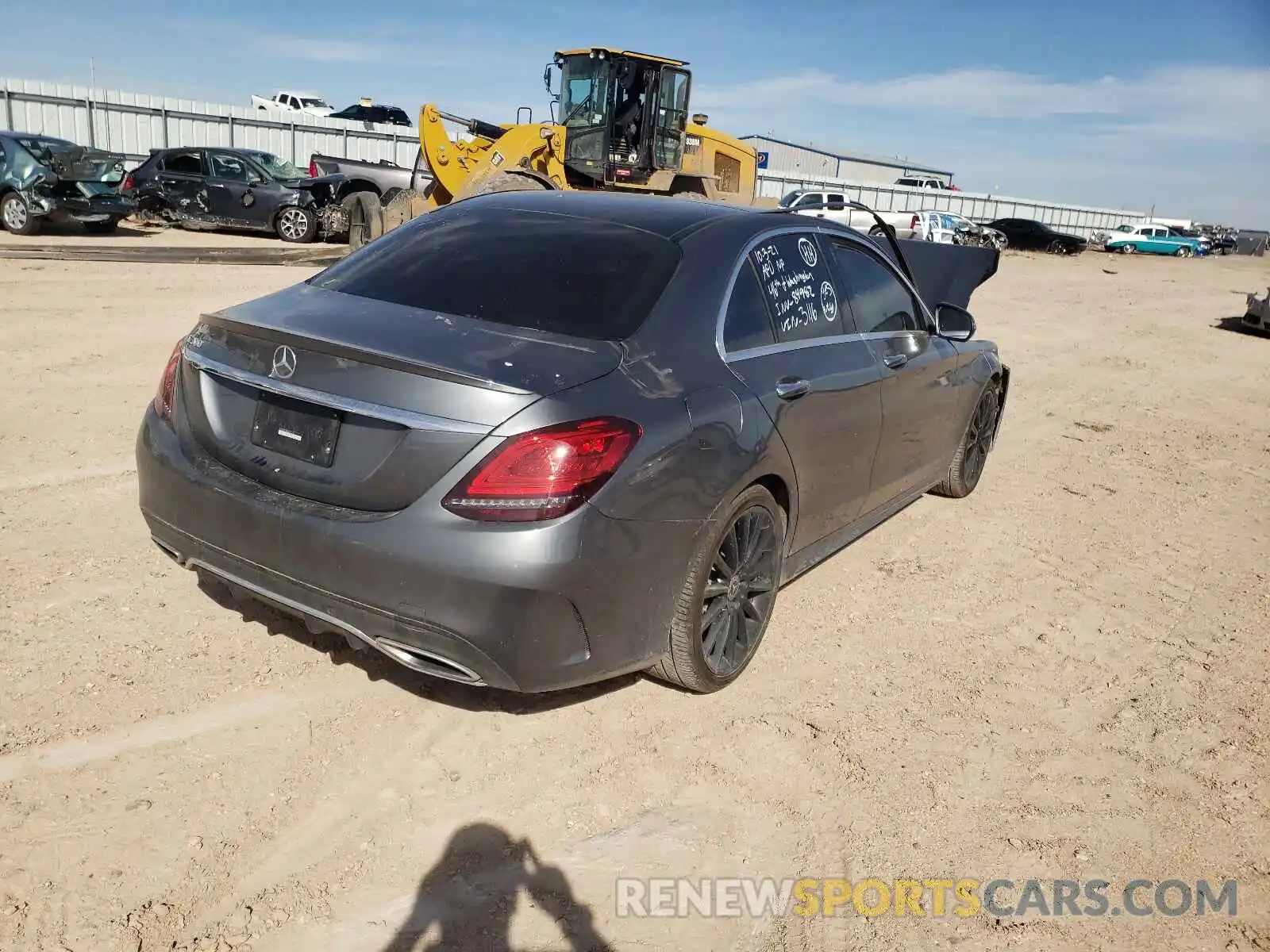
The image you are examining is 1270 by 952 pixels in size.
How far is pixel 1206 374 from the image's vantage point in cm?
1235

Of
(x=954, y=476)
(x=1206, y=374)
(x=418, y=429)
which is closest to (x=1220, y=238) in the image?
(x=1206, y=374)

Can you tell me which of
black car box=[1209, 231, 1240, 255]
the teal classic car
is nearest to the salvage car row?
the teal classic car

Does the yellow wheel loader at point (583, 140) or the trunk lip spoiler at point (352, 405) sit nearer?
the trunk lip spoiler at point (352, 405)

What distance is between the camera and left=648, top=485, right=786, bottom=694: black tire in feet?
11.1

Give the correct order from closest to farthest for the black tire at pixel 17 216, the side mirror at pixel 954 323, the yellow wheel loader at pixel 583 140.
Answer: the side mirror at pixel 954 323 → the yellow wheel loader at pixel 583 140 → the black tire at pixel 17 216

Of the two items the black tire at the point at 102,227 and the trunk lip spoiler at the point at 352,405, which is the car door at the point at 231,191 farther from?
the trunk lip spoiler at the point at 352,405

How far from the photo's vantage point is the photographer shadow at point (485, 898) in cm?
249

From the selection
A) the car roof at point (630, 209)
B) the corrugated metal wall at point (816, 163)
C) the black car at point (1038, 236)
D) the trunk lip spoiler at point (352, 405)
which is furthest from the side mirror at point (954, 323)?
the corrugated metal wall at point (816, 163)

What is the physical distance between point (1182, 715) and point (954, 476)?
7.96 feet

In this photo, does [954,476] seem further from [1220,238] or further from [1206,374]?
[1220,238]

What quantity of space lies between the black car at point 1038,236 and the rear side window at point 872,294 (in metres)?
40.1

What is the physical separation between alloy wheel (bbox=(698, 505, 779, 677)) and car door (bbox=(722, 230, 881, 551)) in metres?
0.24

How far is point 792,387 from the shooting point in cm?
379

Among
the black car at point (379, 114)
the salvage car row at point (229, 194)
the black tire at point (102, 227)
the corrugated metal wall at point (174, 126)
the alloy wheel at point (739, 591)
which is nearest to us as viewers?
the alloy wheel at point (739, 591)
